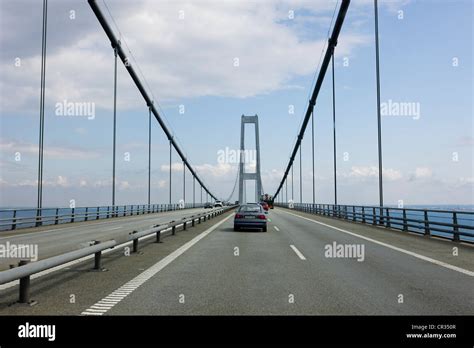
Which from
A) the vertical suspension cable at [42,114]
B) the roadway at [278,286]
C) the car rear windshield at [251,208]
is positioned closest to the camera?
the roadway at [278,286]

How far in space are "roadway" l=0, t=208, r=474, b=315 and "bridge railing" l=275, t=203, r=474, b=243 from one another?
3317 mm

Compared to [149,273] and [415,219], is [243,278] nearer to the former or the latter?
[149,273]

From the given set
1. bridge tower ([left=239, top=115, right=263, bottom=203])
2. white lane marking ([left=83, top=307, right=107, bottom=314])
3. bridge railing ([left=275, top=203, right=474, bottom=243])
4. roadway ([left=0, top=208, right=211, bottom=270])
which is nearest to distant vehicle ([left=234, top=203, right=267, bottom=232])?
roadway ([left=0, top=208, right=211, bottom=270])

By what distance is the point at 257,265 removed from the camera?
1010 cm

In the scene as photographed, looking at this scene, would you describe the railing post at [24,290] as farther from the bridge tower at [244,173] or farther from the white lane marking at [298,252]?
the bridge tower at [244,173]

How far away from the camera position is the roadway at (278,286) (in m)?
6.05

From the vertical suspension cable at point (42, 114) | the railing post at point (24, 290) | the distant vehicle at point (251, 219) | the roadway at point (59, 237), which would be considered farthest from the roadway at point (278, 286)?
the vertical suspension cable at point (42, 114)

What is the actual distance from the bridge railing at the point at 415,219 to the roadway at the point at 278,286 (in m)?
3.32

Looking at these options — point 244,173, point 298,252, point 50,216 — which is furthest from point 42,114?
point 244,173

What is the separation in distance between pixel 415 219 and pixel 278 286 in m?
13.6

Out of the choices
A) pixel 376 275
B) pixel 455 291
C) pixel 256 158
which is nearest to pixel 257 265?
pixel 376 275

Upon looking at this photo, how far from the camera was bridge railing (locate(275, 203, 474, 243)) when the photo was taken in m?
15.6
